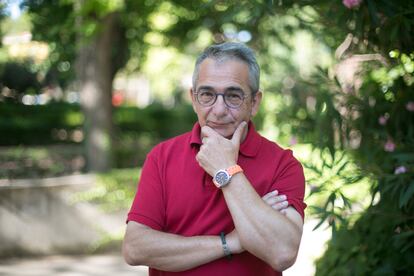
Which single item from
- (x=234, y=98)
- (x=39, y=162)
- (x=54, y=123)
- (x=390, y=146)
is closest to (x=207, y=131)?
(x=234, y=98)

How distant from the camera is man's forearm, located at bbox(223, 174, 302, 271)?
2107mm

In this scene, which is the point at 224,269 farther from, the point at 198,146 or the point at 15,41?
the point at 15,41

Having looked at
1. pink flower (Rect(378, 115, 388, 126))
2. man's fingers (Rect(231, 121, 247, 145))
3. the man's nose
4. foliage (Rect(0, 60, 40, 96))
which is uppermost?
foliage (Rect(0, 60, 40, 96))

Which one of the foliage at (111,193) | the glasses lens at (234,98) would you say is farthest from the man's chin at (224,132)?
the foliage at (111,193)

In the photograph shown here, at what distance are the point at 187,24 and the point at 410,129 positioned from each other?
6483 millimetres

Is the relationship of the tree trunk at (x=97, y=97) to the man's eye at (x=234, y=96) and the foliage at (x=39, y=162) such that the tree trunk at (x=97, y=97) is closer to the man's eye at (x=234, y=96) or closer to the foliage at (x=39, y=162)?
the foliage at (x=39, y=162)

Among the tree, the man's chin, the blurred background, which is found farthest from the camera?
the tree

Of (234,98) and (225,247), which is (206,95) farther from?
(225,247)

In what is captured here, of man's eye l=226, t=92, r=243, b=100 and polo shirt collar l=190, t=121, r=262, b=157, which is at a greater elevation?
man's eye l=226, t=92, r=243, b=100

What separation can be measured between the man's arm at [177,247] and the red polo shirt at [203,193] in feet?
0.15

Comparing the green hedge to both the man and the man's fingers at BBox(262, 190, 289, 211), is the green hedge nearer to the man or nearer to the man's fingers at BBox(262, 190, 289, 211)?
the man

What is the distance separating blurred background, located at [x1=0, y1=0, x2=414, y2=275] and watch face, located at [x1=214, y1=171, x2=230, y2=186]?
40.9 inches

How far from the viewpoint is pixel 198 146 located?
2.41 meters

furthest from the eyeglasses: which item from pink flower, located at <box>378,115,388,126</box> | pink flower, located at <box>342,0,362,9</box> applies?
pink flower, located at <box>378,115,388,126</box>
